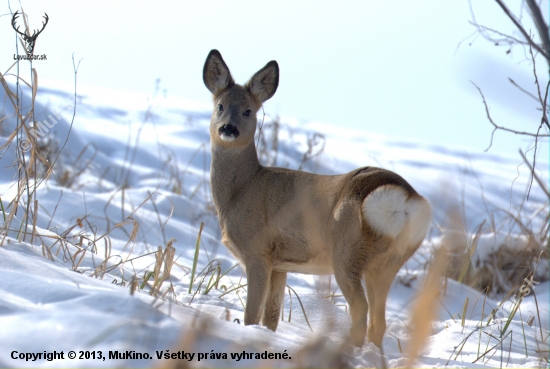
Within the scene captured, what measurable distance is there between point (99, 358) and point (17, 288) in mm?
773

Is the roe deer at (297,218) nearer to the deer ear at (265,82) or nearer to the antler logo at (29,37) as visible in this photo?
the deer ear at (265,82)

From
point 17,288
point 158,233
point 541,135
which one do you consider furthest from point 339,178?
point 158,233

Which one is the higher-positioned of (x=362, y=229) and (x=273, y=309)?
(x=362, y=229)

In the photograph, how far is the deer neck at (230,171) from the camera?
4758mm

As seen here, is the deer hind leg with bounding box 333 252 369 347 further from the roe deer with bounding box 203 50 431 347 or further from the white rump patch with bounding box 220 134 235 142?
the white rump patch with bounding box 220 134 235 142

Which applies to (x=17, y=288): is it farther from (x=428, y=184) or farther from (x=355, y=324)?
(x=428, y=184)

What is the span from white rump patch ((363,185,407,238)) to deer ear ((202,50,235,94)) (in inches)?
79.9

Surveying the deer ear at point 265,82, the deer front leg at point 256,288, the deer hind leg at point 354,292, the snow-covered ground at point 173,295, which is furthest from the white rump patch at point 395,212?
the deer ear at point 265,82

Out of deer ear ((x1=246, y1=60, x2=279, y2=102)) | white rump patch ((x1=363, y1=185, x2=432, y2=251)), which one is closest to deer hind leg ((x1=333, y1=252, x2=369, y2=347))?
white rump patch ((x1=363, y1=185, x2=432, y2=251))

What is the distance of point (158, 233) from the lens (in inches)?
273

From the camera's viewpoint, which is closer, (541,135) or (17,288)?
(17,288)

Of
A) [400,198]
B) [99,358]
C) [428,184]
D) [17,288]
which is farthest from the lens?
[428,184]

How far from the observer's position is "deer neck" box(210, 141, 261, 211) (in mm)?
4758

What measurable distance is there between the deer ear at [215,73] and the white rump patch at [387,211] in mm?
2030
